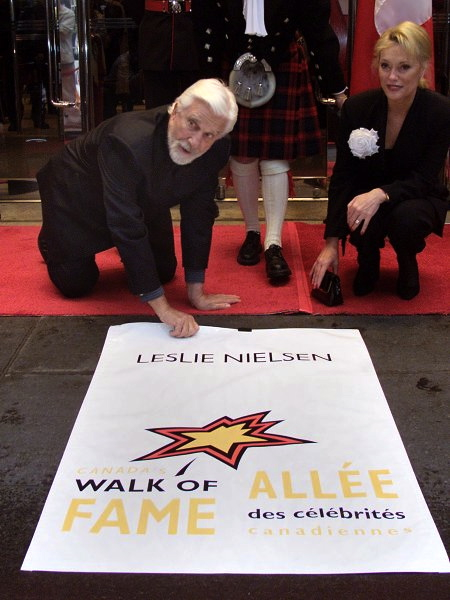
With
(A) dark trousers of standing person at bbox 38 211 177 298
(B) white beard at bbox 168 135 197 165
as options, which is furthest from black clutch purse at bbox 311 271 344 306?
(B) white beard at bbox 168 135 197 165

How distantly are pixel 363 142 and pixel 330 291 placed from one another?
45 centimetres

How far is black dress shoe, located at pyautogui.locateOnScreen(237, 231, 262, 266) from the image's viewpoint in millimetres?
2709

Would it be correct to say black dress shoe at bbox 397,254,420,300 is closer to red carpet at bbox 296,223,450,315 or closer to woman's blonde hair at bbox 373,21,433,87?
red carpet at bbox 296,223,450,315

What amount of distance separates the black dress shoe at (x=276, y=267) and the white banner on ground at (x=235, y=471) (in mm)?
543

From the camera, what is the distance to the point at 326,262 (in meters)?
2.34

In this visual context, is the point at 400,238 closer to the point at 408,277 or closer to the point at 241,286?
the point at 408,277

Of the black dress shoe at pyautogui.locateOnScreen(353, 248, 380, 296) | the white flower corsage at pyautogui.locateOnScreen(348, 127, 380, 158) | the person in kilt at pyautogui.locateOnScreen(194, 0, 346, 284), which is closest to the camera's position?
the white flower corsage at pyautogui.locateOnScreen(348, 127, 380, 158)

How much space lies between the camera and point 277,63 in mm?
2527

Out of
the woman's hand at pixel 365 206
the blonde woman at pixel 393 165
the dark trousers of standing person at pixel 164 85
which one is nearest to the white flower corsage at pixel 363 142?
the blonde woman at pixel 393 165

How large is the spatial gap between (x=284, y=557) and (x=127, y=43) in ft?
9.17

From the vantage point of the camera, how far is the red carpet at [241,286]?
232 cm

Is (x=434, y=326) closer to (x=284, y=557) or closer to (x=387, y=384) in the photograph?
(x=387, y=384)

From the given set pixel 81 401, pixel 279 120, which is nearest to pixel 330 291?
pixel 279 120

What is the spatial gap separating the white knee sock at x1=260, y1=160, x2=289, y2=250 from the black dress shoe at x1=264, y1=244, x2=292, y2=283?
55 mm
